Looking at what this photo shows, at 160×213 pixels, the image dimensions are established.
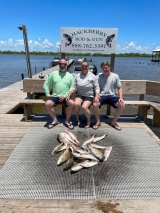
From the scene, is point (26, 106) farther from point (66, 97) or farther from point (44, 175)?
point (44, 175)

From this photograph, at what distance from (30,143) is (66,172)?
3.59ft

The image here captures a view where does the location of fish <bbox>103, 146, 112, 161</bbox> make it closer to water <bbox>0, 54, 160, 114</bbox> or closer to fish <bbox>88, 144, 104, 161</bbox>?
fish <bbox>88, 144, 104, 161</bbox>

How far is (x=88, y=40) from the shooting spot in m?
4.46

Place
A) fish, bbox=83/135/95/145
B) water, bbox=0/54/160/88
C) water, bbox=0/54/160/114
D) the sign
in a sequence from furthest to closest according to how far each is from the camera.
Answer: water, bbox=0/54/160/88 → water, bbox=0/54/160/114 → the sign → fish, bbox=83/135/95/145

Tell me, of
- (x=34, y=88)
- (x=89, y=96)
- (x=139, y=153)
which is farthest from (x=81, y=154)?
(x=34, y=88)

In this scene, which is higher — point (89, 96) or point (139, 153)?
point (89, 96)

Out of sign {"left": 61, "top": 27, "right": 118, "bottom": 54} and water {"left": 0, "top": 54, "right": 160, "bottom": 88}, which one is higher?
sign {"left": 61, "top": 27, "right": 118, "bottom": 54}

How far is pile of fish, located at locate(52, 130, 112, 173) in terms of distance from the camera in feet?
8.73

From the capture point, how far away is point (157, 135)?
3.87 m

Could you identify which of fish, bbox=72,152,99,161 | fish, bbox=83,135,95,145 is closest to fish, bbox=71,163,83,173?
fish, bbox=72,152,99,161

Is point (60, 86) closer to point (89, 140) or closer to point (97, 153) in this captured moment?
point (89, 140)

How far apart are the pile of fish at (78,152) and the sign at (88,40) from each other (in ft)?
7.02

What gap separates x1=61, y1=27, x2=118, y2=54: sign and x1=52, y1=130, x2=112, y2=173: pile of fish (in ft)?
7.02

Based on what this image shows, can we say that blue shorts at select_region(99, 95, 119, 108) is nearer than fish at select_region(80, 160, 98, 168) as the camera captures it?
No
